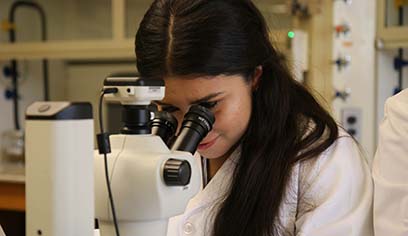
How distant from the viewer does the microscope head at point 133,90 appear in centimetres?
70

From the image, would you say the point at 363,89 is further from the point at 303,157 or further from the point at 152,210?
the point at 152,210

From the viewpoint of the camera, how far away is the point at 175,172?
2.25ft

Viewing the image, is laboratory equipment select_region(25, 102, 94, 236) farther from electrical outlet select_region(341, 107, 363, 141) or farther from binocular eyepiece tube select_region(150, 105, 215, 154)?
electrical outlet select_region(341, 107, 363, 141)

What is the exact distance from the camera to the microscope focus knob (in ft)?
2.25

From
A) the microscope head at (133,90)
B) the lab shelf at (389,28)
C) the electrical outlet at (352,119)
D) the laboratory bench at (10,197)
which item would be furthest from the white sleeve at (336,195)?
the laboratory bench at (10,197)

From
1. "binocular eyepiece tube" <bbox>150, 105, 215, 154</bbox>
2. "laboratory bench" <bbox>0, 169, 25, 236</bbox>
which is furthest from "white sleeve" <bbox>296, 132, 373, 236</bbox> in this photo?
"laboratory bench" <bbox>0, 169, 25, 236</bbox>

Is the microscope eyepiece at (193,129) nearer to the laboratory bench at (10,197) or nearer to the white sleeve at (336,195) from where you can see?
the white sleeve at (336,195)

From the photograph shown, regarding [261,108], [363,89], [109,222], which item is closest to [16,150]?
[363,89]

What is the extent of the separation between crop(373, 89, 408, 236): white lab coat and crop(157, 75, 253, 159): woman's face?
11.2 inches

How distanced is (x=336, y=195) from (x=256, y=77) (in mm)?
326

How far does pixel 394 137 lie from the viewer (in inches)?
35.9

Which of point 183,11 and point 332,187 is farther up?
point 183,11

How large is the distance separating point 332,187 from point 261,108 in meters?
0.25

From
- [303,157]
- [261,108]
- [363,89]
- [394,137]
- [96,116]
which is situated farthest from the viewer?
[363,89]
